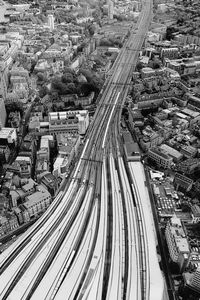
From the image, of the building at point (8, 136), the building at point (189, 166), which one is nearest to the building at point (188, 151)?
the building at point (189, 166)

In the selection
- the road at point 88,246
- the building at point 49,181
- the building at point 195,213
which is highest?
the building at point 49,181

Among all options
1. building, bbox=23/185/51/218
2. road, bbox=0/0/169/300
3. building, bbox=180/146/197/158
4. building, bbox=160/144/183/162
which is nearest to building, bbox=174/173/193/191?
building, bbox=160/144/183/162

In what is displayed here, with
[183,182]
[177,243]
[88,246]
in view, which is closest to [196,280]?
[177,243]

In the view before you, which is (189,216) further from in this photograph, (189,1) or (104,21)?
(189,1)

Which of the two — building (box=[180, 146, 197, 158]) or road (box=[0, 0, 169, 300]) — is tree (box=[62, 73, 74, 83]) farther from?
building (box=[180, 146, 197, 158])

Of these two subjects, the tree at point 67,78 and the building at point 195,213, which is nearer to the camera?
the building at point 195,213

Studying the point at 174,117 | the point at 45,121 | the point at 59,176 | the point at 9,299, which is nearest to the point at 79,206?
the point at 59,176

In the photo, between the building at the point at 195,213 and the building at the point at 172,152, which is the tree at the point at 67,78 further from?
the building at the point at 195,213

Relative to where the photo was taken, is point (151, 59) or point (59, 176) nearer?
point (59, 176)
